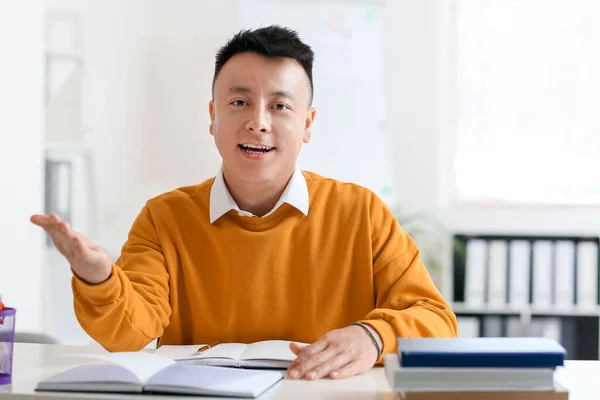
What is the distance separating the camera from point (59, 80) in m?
3.79

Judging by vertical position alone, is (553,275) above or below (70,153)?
below

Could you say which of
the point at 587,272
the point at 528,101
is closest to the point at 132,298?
the point at 587,272

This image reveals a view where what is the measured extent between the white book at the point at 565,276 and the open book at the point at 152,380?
2961 mm

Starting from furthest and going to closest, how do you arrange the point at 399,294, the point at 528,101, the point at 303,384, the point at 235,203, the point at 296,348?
the point at 528,101, the point at 235,203, the point at 399,294, the point at 296,348, the point at 303,384

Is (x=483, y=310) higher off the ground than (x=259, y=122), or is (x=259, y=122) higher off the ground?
(x=259, y=122)

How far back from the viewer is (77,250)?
115cm

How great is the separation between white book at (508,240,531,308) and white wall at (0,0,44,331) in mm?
2244

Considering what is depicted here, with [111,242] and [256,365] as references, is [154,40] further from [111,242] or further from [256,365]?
[256,365]

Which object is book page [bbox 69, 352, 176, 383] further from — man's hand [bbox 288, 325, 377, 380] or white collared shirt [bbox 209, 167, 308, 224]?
white collared shirt [bbox 209, 167, 308, 224]

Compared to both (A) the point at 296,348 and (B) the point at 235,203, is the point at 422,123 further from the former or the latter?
(A) the point at 296,348

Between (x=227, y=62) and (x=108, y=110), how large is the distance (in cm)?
266

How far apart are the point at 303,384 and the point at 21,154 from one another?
243 centimetres

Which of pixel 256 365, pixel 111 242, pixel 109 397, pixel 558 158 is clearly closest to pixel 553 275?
pixel 558 158

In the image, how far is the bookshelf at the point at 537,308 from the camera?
148 inches
